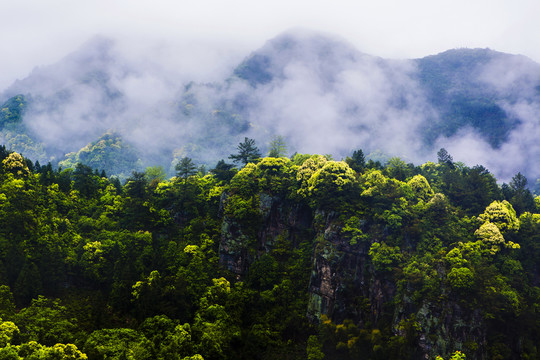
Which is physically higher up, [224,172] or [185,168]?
[224,172]

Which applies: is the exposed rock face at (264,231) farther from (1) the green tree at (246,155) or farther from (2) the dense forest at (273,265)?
(1) the green tree at (246,155)

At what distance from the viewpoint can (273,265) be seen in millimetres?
49656

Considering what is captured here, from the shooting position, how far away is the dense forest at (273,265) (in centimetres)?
3884

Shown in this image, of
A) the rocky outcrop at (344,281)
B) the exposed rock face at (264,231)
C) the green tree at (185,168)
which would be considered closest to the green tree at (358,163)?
the rocky outcrop at (344,281)

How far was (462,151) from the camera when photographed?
6811 inches

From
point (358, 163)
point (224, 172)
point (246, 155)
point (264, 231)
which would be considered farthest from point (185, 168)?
point (358, 163)

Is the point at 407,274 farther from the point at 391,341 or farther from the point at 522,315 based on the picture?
the point at 522,315

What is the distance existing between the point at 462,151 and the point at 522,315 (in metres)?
148

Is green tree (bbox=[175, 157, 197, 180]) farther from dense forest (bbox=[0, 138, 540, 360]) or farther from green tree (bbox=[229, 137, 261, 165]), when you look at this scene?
green tree (bbox=[229, 137, 261, 165])

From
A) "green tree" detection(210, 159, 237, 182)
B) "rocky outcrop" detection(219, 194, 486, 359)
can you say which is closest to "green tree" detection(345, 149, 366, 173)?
"rocky outcrop" detection(219, 194, 486, 359)

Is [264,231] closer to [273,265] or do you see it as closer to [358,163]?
[273,265]

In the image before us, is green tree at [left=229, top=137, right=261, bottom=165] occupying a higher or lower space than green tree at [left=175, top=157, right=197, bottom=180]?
higher

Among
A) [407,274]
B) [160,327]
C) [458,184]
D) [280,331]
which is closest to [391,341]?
[407,274]

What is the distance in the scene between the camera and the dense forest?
38.8 m
